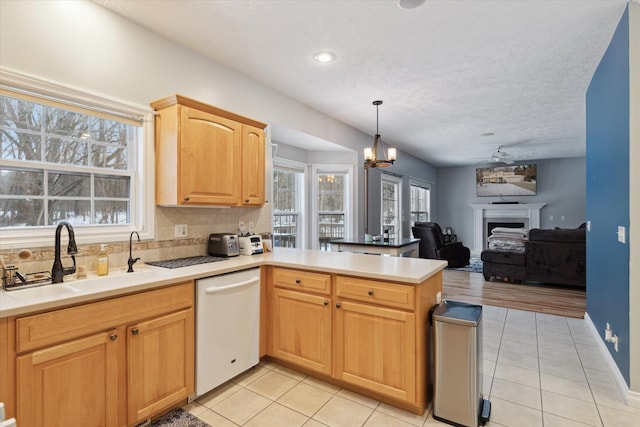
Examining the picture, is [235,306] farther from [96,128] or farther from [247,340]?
[96,128]

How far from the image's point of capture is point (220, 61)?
10.1 ft

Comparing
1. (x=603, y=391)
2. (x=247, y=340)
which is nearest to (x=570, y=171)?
(x=603, y=391)

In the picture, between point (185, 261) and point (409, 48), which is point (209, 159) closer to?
point (185, 261)

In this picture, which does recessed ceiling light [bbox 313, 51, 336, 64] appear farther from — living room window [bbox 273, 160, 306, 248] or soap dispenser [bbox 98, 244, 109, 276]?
soap dispenser [bbox 98, 244, 109, 276]

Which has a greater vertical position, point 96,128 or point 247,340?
point 96,128

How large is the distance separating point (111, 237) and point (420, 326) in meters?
2.12

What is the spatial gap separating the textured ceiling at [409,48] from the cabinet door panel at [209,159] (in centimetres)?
68

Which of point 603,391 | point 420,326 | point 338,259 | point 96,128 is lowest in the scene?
point 603,391

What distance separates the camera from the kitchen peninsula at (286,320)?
1515mm

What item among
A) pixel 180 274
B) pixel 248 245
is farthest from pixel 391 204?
pixel 180 274

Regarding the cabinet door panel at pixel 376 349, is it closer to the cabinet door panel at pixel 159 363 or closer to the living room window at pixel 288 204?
the cabinet door panel at pixel 159 363

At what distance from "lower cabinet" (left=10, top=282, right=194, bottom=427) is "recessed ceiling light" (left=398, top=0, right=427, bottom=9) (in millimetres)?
2307

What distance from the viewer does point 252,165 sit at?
9.86ft
